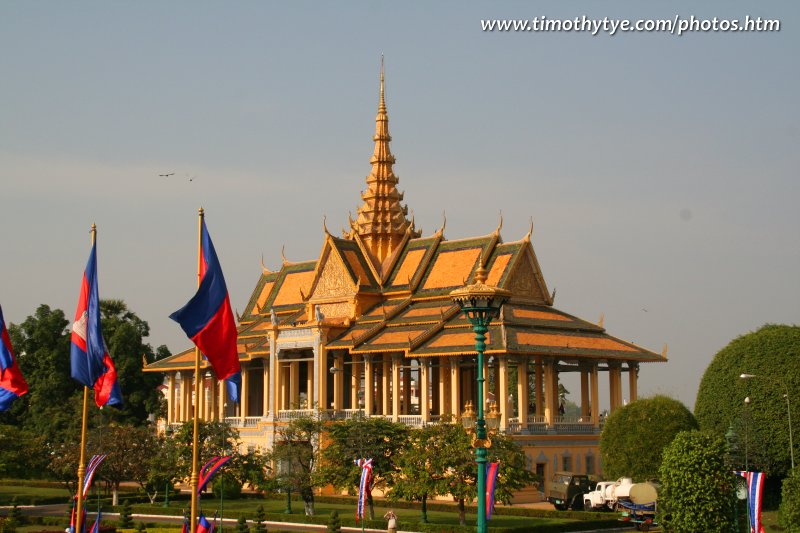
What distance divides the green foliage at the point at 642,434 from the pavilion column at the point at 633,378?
37.2ft

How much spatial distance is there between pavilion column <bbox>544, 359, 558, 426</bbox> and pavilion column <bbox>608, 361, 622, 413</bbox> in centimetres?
311

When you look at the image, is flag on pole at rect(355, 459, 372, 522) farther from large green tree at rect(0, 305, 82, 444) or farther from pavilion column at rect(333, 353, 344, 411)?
large green tree at rect(0, 305, 82, 444)

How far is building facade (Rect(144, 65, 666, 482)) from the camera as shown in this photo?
61156mm

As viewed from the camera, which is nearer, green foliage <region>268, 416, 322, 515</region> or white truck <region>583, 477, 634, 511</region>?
white truck <region>583, 477, 634, 511</region>

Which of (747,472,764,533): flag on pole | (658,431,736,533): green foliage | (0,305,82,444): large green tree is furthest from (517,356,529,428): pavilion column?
(0,305,82,444): large green tree

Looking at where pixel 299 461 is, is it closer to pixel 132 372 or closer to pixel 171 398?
pixel 171 398

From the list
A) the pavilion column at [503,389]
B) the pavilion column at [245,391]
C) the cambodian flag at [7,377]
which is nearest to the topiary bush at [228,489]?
the pavilion column at [245,391]

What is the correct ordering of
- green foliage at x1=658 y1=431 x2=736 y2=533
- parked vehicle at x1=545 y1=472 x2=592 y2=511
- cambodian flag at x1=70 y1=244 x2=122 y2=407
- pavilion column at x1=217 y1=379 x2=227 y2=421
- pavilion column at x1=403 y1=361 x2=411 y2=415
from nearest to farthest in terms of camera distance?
cambodian flag at x1=70 y1=244 x2=122 y2=407 < green foliage at x1=658 y1=431 x2=736 y2=533 < parked vehicle at x1=545 y1=472 x2=592 y2=511 < pavilion column at x1=403 y1=361 x2=411 y2=415 < pavilion column at x1=217 y1=379 x2=227 y2=421

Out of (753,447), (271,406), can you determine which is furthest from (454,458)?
(271,406)

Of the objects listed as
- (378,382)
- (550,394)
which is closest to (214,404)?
(378,382)

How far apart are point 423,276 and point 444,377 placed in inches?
295

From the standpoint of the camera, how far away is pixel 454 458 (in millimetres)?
47188

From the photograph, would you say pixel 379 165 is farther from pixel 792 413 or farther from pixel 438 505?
pixel 792 413

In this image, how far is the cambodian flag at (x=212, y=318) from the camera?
26.1 metres
